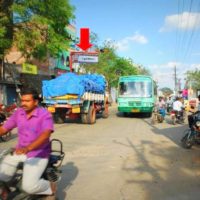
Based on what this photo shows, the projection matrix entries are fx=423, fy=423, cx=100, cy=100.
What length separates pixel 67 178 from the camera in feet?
25.5

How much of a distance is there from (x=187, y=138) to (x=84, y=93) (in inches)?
339

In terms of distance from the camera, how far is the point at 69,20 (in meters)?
26.4

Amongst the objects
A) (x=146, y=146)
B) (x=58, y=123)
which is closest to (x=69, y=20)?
(x=58, y=123)

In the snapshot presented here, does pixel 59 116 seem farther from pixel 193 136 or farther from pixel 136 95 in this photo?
pixel 193 136

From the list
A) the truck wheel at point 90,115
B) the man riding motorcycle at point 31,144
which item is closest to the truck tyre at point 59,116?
the truck wheel at point 90,115

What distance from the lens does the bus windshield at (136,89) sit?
27.2 m

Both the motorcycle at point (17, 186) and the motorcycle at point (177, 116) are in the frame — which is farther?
the motorcycle at point (177, 116)

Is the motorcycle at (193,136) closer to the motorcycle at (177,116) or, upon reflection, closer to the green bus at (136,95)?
the motorcycle at (177,116)

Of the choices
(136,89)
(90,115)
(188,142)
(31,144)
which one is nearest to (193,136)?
(188,142)

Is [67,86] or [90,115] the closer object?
[67,86]

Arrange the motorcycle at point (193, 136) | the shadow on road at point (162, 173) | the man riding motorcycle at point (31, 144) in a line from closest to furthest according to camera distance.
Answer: the man riding motorcycle at point (31, 144) → the shadow on road at point (162, 173) → the motorcycle at point (193, 136)

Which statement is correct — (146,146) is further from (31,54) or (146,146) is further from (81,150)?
(31,54)

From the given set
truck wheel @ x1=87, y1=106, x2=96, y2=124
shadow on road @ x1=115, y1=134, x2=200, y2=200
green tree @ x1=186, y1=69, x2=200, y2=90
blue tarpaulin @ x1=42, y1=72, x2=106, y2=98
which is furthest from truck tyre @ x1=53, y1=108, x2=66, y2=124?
green tree @ x1=186, y1=69, x2=200, y2=90

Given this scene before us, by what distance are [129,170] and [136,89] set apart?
1890 centimetres
